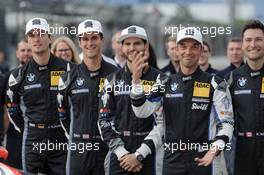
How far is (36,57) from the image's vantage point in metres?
8.68

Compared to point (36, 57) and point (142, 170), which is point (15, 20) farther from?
point (142, 170)

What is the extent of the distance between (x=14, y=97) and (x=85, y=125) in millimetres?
1229

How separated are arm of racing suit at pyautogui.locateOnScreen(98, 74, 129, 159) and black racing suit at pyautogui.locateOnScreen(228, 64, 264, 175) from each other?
1193 mm

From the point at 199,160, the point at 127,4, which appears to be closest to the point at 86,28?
the point at 199,160

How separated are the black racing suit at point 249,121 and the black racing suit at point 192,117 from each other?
0.32 meters

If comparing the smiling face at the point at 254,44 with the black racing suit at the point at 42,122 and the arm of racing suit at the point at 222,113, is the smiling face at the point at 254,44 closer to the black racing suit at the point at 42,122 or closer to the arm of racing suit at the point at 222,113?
the arm of racing suit at the point at 222,113

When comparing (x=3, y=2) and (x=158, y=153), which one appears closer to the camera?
(x=158, y=153)

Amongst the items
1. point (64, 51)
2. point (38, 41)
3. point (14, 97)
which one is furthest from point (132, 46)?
point (64, 51)

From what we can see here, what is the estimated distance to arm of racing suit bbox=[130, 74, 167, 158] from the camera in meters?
7.20

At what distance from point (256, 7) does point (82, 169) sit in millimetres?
12702

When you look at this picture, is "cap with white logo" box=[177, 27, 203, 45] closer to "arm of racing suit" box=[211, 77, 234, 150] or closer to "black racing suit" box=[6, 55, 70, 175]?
"arm of racing suit" box=[211, 77, 234, 150]

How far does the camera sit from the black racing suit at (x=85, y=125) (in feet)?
26.1

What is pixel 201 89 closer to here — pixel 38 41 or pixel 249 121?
pixel 249 121

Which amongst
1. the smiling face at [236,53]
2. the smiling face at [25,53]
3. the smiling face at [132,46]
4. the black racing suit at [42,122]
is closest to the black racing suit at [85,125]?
the black racing suit at [42,122]
